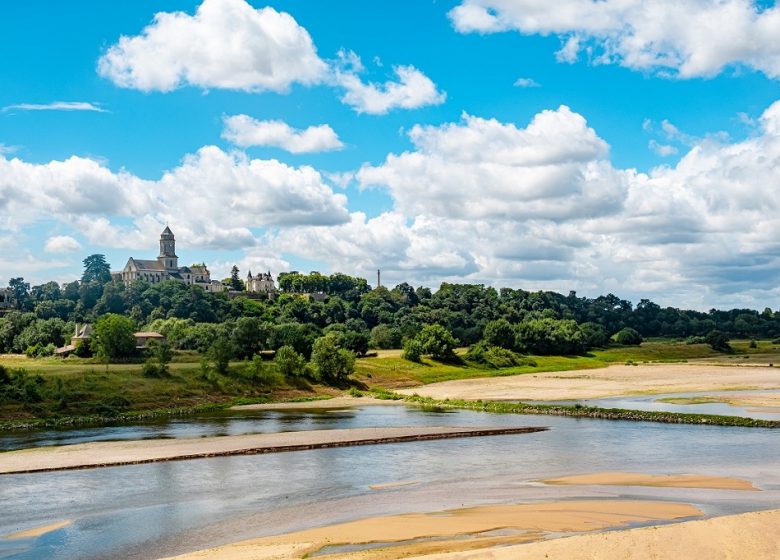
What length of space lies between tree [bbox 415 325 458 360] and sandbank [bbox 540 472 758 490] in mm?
98797

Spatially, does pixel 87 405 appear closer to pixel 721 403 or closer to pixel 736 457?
pixel 736 457

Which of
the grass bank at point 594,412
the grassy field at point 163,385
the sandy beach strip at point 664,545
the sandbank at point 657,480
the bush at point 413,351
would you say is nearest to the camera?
the sandy beach strip at point 664,545

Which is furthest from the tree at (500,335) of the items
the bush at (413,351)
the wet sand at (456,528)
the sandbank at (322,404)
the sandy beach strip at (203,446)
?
the wet sand at (456,528)

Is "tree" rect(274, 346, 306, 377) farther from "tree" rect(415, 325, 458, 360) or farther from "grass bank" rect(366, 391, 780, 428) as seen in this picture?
"tree" rect(415, 325, 458, 360)

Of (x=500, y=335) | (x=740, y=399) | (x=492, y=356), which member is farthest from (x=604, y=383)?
(x=500, y=335)

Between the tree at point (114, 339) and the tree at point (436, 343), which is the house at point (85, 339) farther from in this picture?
the tree at point (436, 343)

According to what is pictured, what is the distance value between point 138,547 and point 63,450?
2939 centimetres

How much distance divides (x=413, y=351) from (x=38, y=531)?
108054 millimetres

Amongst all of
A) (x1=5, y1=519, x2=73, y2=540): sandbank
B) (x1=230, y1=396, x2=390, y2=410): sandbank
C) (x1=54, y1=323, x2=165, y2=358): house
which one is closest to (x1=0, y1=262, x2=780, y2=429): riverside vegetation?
(x1=54, y1=323, x2=165, y2=358): house

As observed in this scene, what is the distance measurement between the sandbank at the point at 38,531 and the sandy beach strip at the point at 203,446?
15.0 m

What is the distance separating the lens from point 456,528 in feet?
101

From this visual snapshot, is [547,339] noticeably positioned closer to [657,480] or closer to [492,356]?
[492,356]

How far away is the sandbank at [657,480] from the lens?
39.5 m

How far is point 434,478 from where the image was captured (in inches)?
1741
